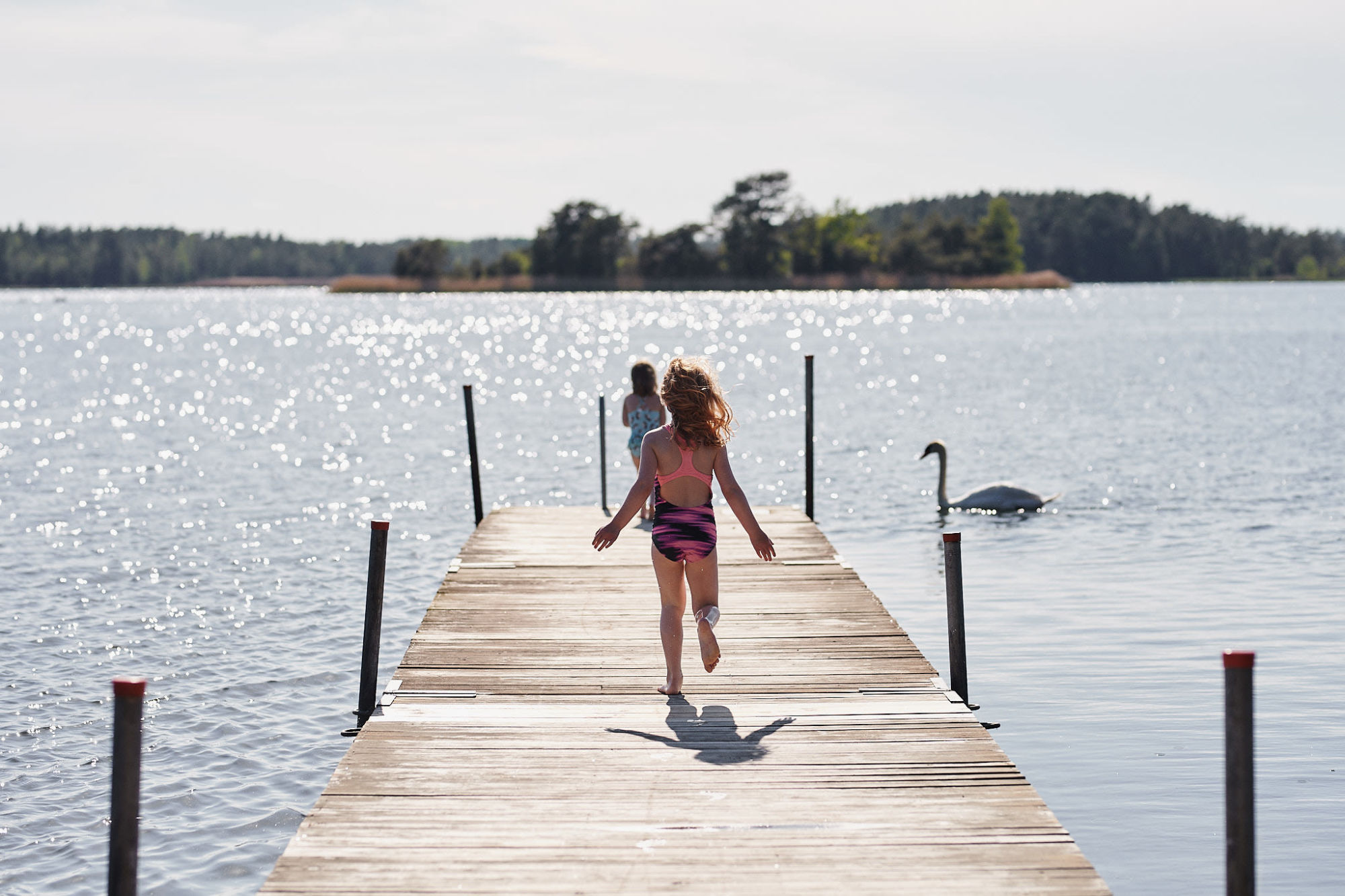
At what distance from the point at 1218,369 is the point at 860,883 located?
52.5 meters

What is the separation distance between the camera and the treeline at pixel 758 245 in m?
132

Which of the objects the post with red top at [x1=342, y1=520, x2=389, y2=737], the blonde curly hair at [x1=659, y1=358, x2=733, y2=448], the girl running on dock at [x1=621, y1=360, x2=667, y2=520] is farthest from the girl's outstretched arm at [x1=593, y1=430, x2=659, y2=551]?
the girl running on dock at [x1=621, y1=360, x2=667, y2=520]

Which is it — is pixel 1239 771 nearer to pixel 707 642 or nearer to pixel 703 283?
pixel 707 642

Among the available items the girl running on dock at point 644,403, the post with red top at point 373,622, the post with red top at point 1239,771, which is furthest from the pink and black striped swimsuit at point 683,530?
the girl running on dock at point 644,403

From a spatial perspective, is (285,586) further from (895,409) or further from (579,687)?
(895,409)

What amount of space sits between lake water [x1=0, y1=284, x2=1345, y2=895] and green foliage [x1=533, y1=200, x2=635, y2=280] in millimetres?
81131

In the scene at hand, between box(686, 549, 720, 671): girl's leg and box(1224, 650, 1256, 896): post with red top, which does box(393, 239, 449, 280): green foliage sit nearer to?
box(686, 549, 720, 671): girl's leg

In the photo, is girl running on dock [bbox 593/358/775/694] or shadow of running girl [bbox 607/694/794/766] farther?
girl running on dock [bbox 593/358/775/694]

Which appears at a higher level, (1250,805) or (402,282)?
(402,282)

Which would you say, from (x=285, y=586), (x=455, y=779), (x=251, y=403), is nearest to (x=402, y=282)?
(x=251, y=403)

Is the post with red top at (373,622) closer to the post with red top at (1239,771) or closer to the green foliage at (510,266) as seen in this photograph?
the post with red top at (1239,771)

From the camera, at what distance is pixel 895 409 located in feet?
133

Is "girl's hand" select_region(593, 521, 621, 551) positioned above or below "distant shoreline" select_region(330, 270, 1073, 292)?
below

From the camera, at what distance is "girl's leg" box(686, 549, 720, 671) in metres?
7.84
